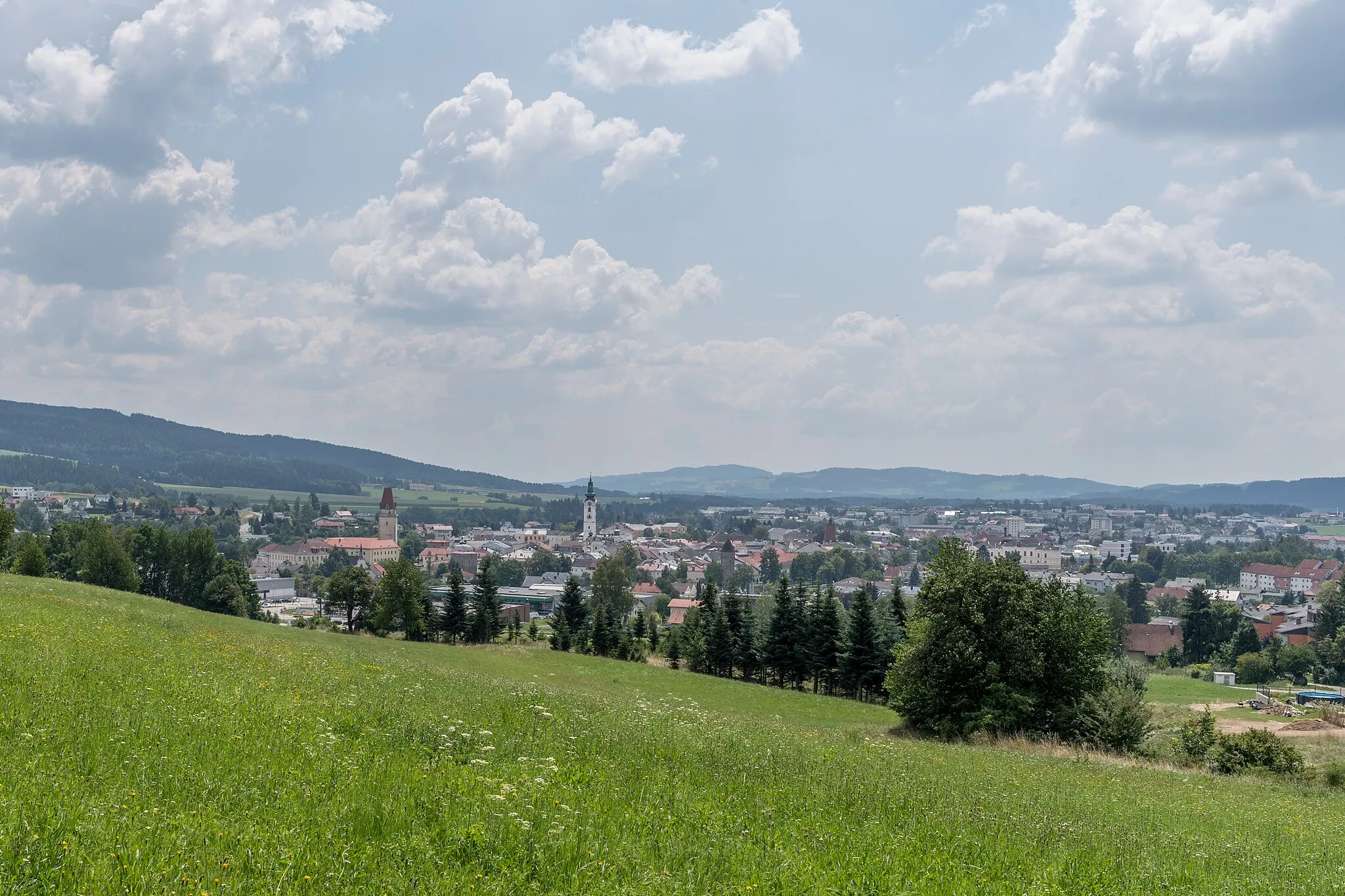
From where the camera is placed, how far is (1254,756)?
25.9 meters

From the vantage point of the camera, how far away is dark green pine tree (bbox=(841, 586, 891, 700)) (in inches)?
2192

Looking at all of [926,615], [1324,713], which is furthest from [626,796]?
[1324,713]

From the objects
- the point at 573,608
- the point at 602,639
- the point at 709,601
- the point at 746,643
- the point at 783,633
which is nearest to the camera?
the point at 783,633

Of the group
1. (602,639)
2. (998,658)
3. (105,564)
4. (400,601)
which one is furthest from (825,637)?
(105,564)

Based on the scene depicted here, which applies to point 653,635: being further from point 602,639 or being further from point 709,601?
point 709,601

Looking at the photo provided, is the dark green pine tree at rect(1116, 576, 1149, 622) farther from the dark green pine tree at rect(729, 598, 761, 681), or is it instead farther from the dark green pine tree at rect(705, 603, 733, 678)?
the dark green pine tree at rect(705, 603, 733, 678)

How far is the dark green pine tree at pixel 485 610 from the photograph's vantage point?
73.4 metres

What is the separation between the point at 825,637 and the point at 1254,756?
3362 centimetres

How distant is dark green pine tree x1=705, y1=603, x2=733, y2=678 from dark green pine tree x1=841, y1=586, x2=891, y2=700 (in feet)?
34.6

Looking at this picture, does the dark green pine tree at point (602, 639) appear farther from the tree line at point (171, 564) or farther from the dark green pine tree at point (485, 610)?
the tree line at point (171, 564)

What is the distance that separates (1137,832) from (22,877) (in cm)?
1189

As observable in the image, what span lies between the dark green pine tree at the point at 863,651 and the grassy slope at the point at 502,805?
38.7 metres

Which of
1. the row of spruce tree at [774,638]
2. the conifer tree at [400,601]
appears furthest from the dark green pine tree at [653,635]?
the conifer tree at [400,601]

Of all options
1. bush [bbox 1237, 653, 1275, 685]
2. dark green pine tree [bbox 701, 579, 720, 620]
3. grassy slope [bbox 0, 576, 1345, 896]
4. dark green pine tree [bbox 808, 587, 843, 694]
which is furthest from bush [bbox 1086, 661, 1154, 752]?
bush [bbox 1237, 653, 1275, 685]
